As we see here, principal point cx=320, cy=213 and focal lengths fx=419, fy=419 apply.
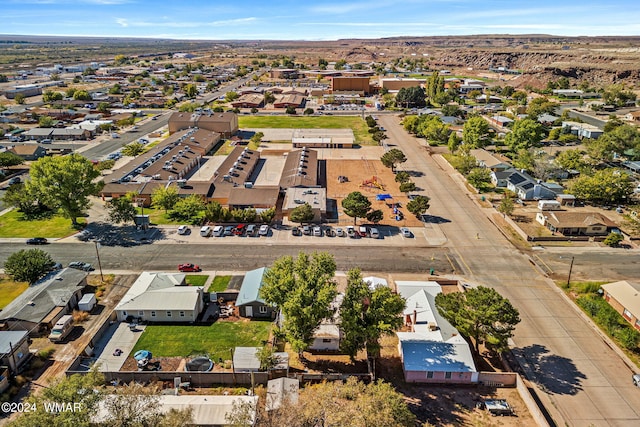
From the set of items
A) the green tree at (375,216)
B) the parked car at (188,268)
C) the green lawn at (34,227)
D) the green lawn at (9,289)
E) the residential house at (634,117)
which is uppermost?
the residential house at (634,117)

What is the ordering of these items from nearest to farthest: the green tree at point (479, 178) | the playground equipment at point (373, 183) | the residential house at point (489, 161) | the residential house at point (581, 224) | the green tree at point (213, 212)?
1. the residential house at point (581, 224)
2. the green tree at point (213, 212)
3. the green tree at point (479, 178)
4. the playground equipment at point (373, 183)
5. the residential house at point (489, 161)

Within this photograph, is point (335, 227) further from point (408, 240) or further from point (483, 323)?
point (483, 323)

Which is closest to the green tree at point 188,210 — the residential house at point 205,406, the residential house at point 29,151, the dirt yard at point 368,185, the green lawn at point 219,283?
the green lawn at point 219,283

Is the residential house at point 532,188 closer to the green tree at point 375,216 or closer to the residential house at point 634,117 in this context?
the green tree at point 375,216

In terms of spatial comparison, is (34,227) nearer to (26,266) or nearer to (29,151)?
(26,266)

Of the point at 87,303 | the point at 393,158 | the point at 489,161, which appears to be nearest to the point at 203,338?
the point at 87,303

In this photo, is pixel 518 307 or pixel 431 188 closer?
pixel 518 307

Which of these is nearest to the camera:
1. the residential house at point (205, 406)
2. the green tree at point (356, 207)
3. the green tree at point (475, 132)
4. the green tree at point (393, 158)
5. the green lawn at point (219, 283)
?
the residential house at point (205, 406)

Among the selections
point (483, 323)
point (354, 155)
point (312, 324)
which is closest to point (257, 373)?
point (312, 324)

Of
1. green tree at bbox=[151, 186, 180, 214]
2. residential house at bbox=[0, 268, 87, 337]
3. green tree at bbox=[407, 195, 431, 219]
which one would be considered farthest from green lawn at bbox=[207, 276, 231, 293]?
green tree at bbox=[407, 195, 431, 219]
